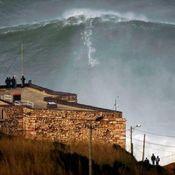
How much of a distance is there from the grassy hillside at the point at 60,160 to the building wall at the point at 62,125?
1.03m

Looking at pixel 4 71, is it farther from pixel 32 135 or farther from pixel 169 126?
pixel 32 135

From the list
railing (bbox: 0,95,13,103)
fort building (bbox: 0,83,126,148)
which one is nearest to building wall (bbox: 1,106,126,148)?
fort building (bbox: 0,83,126,148)

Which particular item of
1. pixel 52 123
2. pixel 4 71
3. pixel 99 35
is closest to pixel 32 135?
pixel 52 123

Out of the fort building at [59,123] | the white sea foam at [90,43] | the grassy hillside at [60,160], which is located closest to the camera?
the grassy hillside at [60,160]

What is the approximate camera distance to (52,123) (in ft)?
109

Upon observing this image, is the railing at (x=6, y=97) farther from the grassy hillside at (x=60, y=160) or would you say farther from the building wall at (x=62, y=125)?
the grassy hillside at (x=60, y=160)

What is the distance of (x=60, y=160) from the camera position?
28.0 meters

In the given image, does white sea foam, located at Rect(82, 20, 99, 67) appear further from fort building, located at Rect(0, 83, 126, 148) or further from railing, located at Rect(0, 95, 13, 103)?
fort building, located at Rect(0, 83, 126, 148)

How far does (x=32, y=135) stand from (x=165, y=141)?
20.8m

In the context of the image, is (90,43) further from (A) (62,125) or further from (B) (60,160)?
(B) (60,160)

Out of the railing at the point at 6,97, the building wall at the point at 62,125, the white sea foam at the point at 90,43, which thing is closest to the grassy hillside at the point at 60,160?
the building wall at the point at 62,125

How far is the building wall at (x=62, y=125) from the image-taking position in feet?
108

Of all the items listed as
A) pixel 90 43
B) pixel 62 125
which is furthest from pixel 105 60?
pixel 62 125

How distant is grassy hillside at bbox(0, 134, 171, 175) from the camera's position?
86.1ft
